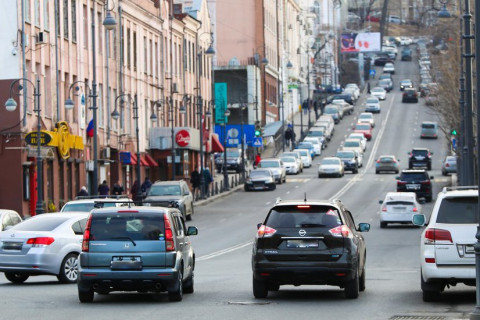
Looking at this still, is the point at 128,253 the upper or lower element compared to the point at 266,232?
lower

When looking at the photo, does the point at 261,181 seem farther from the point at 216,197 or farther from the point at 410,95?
the point at 410,95

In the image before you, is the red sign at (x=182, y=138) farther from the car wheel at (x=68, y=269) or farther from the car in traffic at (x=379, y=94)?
the car in traffic at (x=379, y=94)

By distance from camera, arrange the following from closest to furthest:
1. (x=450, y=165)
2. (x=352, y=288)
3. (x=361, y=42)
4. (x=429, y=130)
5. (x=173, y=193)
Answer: (x=352, y=288), (x=173, y=193), (x=450, y=165), (x=429, y=130), (x=361, y=42)

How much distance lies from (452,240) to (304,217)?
8.06ft

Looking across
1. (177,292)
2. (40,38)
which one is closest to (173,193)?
(40,38)

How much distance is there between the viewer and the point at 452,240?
1855cm

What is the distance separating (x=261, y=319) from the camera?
1716 centimetres

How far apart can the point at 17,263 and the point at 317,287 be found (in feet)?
18.4

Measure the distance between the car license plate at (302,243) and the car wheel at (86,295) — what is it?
313 centimetres

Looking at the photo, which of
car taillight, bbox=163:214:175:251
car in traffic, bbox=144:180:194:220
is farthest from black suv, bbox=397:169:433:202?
car taillight, bbox=163:214:175:251

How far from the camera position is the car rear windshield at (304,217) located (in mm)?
19688

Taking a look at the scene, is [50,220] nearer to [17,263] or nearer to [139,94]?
A: [17,263]

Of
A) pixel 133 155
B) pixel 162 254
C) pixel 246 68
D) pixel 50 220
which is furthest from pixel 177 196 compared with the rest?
pixel 246 68

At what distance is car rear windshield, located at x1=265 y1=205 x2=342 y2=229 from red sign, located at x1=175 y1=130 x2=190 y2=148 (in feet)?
179
